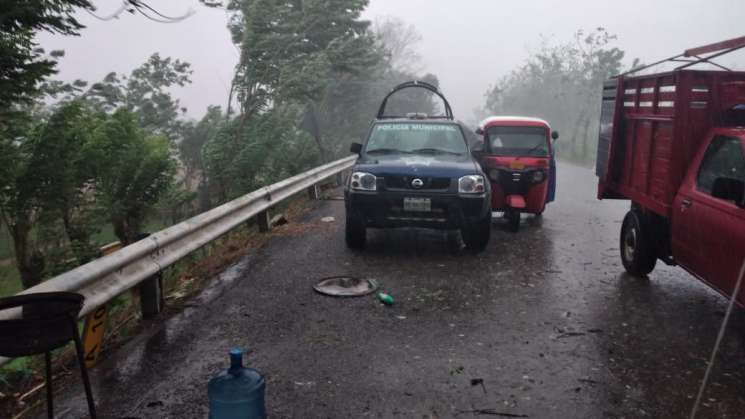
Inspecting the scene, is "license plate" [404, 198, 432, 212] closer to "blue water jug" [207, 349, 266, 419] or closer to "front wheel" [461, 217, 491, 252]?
"front wheel" [461, 217, 491, 252]

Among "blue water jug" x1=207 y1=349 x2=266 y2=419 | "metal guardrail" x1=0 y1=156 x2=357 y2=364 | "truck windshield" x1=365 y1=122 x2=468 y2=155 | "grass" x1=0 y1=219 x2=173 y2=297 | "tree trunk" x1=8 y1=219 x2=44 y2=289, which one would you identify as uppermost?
"truck windshield" x1=365 y1=122 x2=468 y2=155

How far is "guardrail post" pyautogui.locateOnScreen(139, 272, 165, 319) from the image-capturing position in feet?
17.7

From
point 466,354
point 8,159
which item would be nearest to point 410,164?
point 466,354

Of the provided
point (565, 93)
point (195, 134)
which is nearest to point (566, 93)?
point (565, 93)

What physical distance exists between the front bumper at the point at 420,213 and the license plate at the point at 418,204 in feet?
0.14

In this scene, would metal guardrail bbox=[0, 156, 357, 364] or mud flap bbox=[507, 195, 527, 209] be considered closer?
metal guardrail bbox=[0, 156, 357, 364]

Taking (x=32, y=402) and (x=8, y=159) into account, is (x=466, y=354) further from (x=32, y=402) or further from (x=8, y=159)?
(x=8, y=159)

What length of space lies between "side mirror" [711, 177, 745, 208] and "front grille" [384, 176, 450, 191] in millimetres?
3635

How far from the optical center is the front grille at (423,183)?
778cm

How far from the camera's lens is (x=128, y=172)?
1045cm

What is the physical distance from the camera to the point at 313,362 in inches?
171

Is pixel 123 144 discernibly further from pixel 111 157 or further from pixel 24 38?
pixel 24 38

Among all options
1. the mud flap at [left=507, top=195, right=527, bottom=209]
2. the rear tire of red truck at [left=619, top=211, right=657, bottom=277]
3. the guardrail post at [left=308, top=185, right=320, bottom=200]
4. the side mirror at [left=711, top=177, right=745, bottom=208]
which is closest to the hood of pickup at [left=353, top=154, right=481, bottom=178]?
the mud flap at [left=507, top=195, right=527, bottom=209]

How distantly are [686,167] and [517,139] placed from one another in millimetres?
4982
